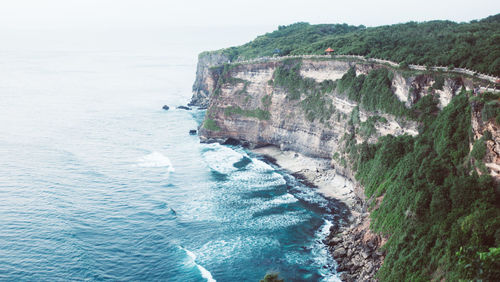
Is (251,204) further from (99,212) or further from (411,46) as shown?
(411,46)

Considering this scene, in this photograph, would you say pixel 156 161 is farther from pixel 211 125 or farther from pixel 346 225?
pixel 346 225

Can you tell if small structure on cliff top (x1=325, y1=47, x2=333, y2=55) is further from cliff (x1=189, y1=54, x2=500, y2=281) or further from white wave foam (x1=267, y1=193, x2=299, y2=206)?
white wave foam (x1=267, y1=193, x2=299, y2=206)

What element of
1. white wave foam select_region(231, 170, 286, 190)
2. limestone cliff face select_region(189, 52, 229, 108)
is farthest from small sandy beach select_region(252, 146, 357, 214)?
limestone cliff face select_region(189, 52, 229, 108)

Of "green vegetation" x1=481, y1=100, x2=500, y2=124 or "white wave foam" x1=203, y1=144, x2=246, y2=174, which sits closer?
"green vegetation" x1=481, y1=100, x2=500, y2=124

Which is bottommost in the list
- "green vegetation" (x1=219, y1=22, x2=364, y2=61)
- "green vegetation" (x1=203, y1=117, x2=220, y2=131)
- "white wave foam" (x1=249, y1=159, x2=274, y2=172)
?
"white wave foam" (x1=249, y1=159, x2=274, y2=172)

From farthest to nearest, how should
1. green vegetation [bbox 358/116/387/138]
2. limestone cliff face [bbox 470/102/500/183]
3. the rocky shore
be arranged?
green vegetation [bbox 358/116/387/138] < the rocky shore < limestone cliff face [bbox 470/102/500/183]

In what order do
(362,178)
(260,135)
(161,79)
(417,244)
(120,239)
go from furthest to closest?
(161,79) < (260,135) < (362,178) < (120,239) < (417,244)

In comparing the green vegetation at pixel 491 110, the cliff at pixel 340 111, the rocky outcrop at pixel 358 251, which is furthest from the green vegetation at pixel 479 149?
the rocky outcrop at pixel 358 251

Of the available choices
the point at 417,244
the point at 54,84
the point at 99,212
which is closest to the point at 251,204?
the point at 99,212
